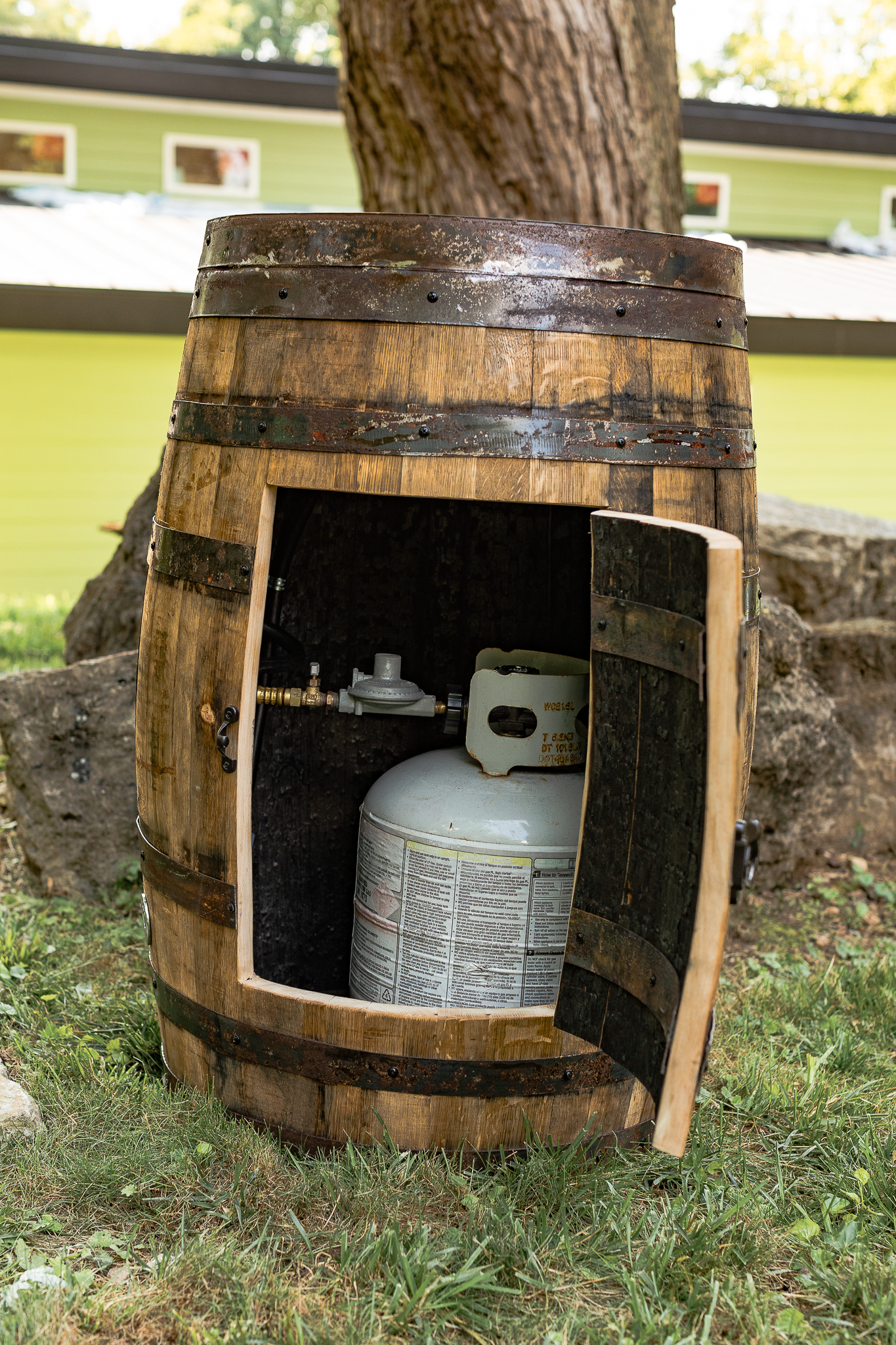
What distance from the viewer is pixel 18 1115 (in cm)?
226

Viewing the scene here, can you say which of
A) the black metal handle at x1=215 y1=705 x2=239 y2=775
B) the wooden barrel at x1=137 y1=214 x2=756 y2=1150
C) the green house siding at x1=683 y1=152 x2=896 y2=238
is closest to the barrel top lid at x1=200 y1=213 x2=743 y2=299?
the wooden barrel at x1=137 y1=214 x2=756 y2=1150

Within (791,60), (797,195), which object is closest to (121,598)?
(797,195)

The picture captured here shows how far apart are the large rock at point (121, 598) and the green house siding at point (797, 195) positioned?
32.8 feet

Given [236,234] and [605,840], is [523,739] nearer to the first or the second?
[605,840]

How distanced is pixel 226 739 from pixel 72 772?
170 centimetres

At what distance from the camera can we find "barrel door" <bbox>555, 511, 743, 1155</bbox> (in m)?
1.70

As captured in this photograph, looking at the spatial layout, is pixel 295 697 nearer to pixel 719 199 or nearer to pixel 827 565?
pixel 827 565

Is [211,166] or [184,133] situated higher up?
[184,133]

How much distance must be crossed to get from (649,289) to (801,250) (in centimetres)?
1127

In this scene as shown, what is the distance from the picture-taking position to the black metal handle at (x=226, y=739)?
2.15m

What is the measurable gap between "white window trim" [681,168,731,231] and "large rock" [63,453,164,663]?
9685mm

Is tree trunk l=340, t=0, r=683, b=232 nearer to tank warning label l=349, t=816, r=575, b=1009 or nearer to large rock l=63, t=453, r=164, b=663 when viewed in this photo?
large rock l=63, t=453, r=164, b=663

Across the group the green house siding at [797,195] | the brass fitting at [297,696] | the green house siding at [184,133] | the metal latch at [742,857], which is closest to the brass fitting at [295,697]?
the brass fitting at [297,696]

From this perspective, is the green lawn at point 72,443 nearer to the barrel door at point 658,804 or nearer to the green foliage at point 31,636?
the green foliage at point 31,636
